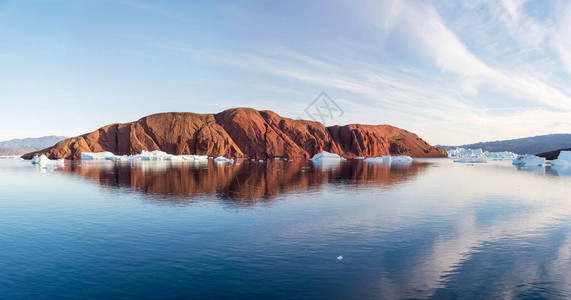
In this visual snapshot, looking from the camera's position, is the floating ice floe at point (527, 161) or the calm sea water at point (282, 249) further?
the floating ice floe at point (527, 161)

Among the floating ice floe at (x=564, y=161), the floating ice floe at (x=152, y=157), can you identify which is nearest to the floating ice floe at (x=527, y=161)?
the floating ice floe at (x=564, y=161)

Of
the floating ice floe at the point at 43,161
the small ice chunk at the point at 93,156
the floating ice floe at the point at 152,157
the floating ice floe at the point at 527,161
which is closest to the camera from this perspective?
the floating ice floe at the point at 43,161

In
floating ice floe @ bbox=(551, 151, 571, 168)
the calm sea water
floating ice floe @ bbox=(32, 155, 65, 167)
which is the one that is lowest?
the calm sea water

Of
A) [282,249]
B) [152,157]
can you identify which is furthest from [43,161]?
[282,249]

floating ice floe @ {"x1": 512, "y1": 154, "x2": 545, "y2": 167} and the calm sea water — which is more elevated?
floating ice floe @ {"x1": 512, "y1": 154, "x2": 545, "y2": 167}

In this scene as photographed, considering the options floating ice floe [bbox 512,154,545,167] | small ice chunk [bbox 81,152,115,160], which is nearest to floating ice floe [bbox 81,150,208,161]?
small ice chunk [bbox 81,152,115,160]

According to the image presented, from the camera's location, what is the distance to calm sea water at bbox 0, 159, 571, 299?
12.3 meters

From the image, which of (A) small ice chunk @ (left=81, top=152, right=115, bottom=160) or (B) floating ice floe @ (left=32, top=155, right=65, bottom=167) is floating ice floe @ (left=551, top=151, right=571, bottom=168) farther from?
(A) small ice chunk @ (left=81, top=152, right=115, bottom=160)

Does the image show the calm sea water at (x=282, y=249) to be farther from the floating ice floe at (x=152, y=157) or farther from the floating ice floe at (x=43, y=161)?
the floating ice floe at (x=152, y=157)

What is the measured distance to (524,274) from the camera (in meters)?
13.9

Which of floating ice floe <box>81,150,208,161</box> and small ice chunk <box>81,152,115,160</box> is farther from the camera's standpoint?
small ice chunk <box>81,152,115,160</box>

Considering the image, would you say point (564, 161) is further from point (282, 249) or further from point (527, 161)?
point (282, 249)

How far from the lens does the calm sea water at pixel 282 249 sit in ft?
40.4

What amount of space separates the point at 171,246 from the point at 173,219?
21.7 feet
